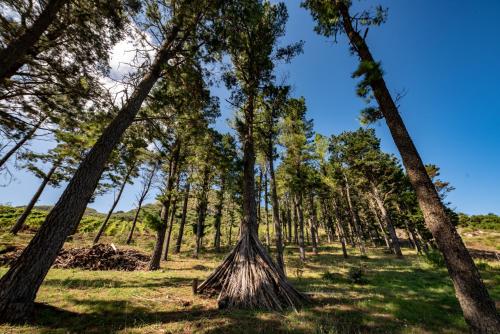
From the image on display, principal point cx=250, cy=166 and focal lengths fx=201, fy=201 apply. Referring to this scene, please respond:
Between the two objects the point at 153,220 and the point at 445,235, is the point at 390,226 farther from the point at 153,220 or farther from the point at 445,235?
the point at 153,220

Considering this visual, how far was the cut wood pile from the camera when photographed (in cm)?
1130

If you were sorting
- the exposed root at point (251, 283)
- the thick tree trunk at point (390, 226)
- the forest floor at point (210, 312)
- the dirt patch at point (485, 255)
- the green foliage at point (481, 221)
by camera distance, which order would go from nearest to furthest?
1. the forest floor at point (210, 312)
2. the exposed root at point (251, 283)
3. the dirt patch at point (485, 255)
4. the thick tree trunk at point (390, 226)
5. the green foliage at point (481, 221)

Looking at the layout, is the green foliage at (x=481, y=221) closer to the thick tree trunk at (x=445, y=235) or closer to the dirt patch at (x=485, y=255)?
the dirt patch at (x=485, y=255)

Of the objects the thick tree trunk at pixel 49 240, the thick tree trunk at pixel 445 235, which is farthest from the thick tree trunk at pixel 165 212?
the thick tree trunk at pixel 445 235

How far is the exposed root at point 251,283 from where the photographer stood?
598 centimetres

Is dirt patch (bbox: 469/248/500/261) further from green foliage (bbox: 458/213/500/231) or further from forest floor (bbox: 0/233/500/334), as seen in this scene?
forest floor (bbox: 0/233/500/334)

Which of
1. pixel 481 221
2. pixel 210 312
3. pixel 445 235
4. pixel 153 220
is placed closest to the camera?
pixel 445 235

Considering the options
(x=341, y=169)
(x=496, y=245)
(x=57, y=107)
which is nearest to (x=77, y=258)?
(x=57, y=107)

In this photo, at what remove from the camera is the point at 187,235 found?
37781 mm

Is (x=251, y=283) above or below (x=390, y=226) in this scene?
below

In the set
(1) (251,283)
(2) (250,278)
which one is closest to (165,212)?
(2) (250,278)

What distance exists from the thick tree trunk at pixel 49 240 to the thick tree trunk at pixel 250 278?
14.0 ft

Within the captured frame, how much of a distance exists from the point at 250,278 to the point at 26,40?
9.40m

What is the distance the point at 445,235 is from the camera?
15.5 feet
